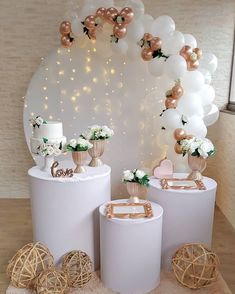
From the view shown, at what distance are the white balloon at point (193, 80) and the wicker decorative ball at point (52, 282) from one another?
5.66 ft

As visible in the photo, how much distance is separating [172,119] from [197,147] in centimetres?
33

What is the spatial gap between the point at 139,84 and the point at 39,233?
1630 millimetres

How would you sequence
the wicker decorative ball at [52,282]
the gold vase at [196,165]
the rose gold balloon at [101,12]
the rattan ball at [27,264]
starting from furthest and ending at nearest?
the rose gold balloon at [101,12] → the gold vase at [196,165] → the rattan ball at [27,264] → the wicker decorative ball at [52,282]

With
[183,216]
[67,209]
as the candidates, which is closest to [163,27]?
[183,216]

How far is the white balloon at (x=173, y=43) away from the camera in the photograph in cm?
276

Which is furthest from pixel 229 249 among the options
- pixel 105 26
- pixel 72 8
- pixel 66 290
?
pixel 72 8

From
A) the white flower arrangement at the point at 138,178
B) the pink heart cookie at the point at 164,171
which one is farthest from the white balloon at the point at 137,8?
the white flower arrangement at the point at 138,178

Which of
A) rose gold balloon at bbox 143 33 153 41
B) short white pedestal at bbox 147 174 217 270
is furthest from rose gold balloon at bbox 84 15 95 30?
short white pedestal at bbox 147 174 217 270

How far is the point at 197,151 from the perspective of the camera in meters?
2.61

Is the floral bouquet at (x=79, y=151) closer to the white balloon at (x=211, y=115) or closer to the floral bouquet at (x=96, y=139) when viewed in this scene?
the floral bouquet at (x=96, y=139)

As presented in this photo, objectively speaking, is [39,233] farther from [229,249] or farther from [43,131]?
[229,249]

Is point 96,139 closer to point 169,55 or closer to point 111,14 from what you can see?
point 169,55

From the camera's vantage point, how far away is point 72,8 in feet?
10.6

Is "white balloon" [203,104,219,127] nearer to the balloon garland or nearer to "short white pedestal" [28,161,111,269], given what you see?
the balloon garland
